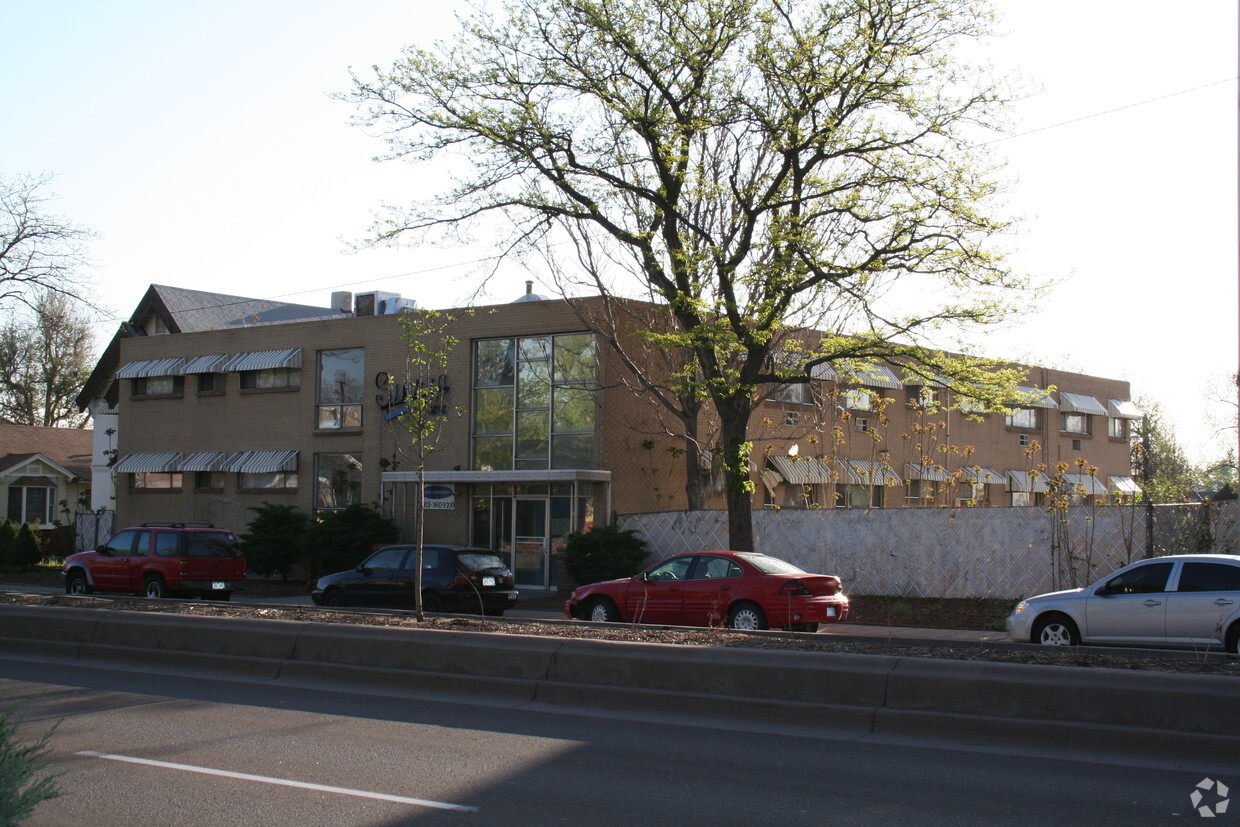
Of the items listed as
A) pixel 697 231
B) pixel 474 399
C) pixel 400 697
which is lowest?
pixel 400 697

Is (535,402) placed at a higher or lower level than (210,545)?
higher

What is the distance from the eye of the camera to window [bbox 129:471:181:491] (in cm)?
3597

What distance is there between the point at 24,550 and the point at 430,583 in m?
23.0

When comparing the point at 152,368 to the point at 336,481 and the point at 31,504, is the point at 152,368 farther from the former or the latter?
the point at 31,504

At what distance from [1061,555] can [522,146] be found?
13586mm

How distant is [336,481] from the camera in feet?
106

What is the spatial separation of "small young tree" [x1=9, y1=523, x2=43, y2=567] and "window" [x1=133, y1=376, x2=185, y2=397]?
240 inches

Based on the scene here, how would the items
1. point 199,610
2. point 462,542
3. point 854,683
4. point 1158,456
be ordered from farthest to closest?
point 1158,456, point 462,542, point 199,610, point 854,683

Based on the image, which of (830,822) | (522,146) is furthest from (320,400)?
(830,822)

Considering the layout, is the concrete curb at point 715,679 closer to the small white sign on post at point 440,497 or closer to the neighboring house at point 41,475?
the small white sign on post at point 440,497

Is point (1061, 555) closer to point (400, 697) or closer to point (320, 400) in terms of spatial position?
point (400, 697)

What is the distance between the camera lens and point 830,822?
6828 mm

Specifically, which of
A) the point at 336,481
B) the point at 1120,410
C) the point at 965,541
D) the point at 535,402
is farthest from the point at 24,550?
the point at 1120,410

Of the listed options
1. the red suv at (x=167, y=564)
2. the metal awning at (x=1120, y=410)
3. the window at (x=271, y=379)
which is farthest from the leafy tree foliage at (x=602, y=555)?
the metal awning at (x=1120, y=410)
